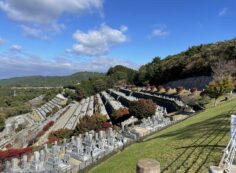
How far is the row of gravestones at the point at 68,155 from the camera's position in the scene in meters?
16.8

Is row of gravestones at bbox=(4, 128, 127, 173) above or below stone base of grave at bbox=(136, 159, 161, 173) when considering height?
below

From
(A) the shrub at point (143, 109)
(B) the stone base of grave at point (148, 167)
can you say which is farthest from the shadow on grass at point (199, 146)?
(A) the shrub at point (143, 109)

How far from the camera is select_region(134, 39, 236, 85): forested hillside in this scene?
48969 millimetres

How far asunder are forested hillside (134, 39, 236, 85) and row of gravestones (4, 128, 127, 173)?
33730 millimetres

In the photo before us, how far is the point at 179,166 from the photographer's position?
9.41 metres

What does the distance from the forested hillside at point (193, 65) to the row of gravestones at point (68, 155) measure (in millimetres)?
33730

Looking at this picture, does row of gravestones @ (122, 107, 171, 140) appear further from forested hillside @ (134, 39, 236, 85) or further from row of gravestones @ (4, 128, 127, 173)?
forested hillside @ (134, 39, 236, 85)

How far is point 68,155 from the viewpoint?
59.3 feet

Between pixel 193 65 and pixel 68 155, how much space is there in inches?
1719

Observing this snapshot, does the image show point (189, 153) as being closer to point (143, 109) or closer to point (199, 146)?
point (199, 146)

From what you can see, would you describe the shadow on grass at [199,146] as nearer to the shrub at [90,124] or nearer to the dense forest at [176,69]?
the shrub at [90,124]

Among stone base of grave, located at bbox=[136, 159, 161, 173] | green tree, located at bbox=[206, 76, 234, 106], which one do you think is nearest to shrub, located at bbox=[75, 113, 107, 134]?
green tree, located at bbox=[206, 76, 234, 106]

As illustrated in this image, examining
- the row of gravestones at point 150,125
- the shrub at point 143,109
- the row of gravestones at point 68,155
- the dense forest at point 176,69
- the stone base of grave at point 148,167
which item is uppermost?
the dense forest at point 176,69

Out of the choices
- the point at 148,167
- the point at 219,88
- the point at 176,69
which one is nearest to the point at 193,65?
the point at 176,69
